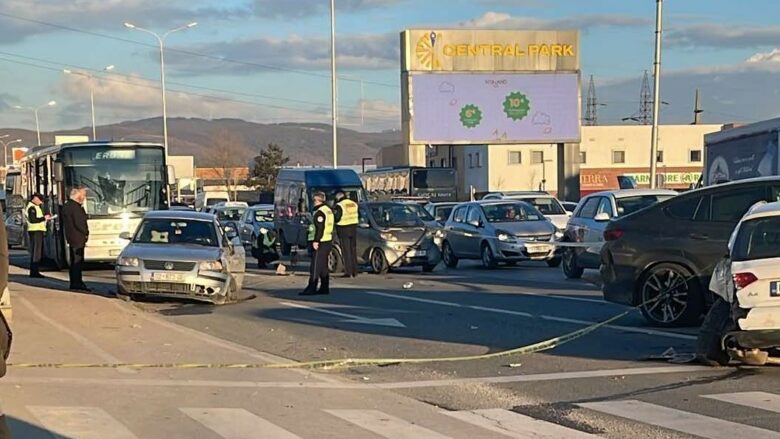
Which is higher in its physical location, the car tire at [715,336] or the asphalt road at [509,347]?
the car tire at [715,336]

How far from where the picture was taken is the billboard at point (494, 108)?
50.4 metres

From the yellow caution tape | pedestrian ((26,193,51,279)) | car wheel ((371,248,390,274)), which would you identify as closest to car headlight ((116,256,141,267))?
the yellow caution tape

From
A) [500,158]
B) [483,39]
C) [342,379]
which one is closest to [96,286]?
[342,379]

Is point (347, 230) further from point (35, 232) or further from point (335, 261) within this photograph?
point (35, 232)

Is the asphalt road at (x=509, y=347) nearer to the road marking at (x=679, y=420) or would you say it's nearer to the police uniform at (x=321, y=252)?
the road marking at (x=679, y=420)

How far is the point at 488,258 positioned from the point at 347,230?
175 inches

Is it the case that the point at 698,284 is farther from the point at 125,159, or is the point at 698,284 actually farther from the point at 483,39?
the point at 483,39

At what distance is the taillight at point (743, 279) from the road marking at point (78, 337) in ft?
19.1

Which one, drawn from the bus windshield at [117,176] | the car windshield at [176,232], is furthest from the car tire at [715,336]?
the bus windshield at [117,176]

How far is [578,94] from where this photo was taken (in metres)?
52.0

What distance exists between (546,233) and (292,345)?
1288cm

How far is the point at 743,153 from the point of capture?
20.6 meters

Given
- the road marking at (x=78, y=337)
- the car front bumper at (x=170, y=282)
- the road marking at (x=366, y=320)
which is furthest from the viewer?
the car front bumper at (x=170, y=282)

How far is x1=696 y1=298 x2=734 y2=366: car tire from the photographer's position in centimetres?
976
